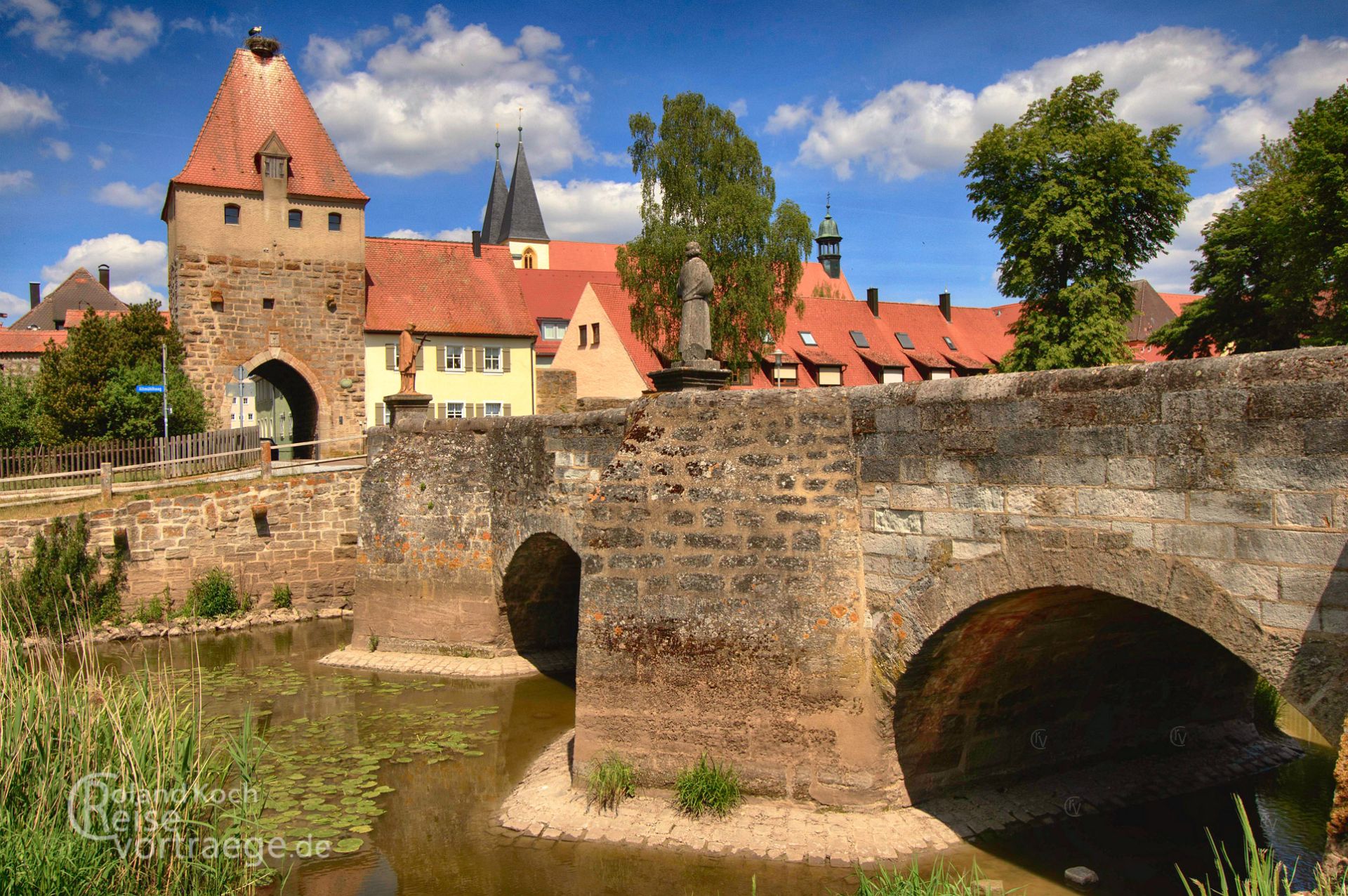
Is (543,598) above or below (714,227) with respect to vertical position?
below

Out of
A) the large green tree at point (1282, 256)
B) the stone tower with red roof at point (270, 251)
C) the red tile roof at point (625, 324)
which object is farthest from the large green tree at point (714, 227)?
the large green tree at point (1282, 256)

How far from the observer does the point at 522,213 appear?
67.0 meters

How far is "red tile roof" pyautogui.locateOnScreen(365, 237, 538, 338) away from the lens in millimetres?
32000

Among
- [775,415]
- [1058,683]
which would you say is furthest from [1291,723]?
[775,415]

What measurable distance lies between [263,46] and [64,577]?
64.1ft

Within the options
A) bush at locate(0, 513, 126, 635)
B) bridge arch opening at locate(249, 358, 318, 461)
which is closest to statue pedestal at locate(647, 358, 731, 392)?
bush at locate(0, 513, 126, 635)

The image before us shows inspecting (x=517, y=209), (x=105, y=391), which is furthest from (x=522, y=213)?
(x=105, y=391)

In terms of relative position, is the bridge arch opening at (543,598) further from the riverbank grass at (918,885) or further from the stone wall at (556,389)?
the stone wall at (556,389)

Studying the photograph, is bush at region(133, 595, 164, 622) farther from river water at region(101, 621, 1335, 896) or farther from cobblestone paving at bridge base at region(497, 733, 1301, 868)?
cobblestone paving at bridge base at region(497, 733, 1301, 868)

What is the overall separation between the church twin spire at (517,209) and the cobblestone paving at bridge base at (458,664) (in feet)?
179

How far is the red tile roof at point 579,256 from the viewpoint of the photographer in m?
60.2

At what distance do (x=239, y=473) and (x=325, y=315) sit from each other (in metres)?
8.72

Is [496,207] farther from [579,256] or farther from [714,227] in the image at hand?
[714,227]

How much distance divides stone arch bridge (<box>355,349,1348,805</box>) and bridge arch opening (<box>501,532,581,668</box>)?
4486 millimetres
